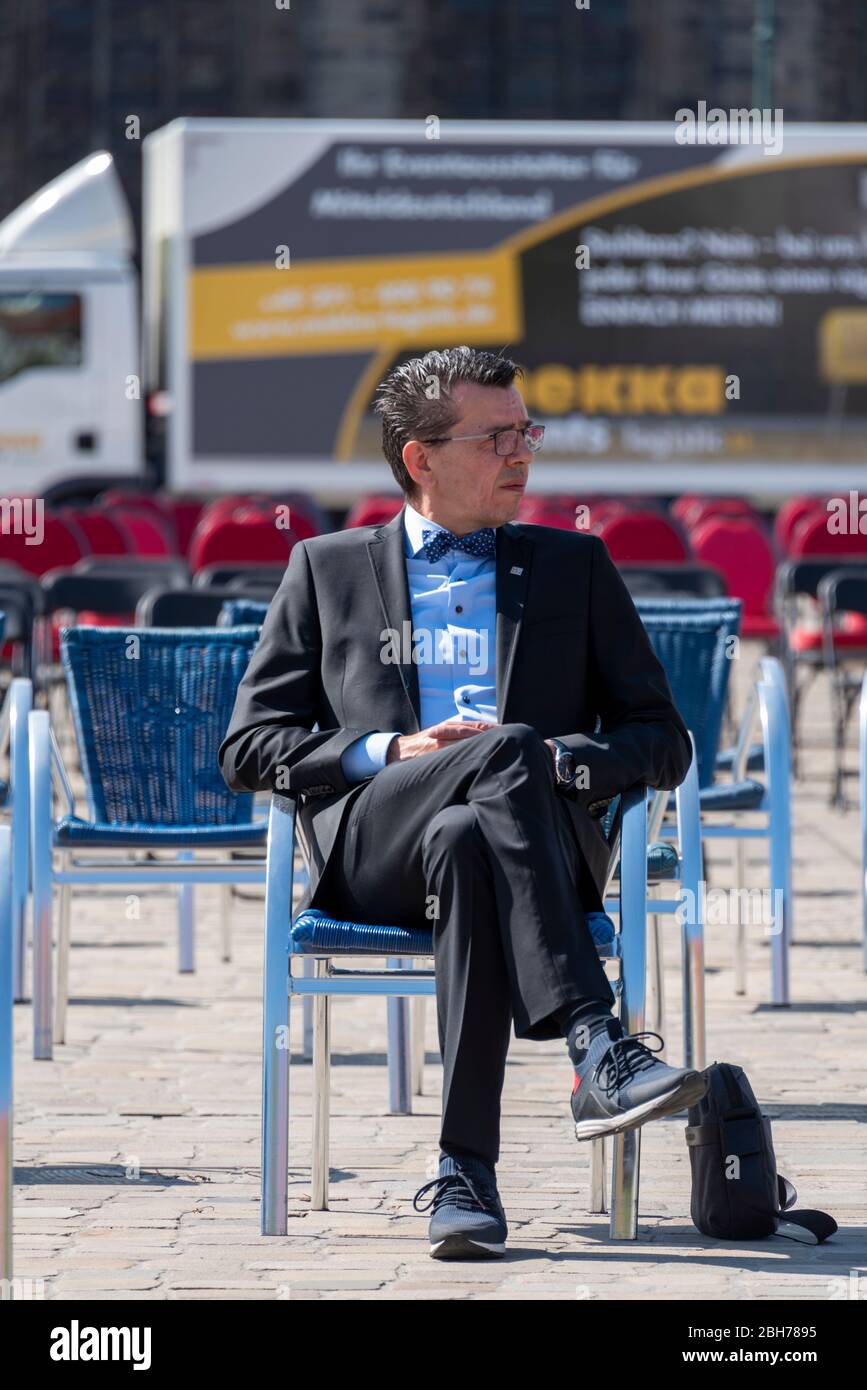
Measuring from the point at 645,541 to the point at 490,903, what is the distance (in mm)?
7784

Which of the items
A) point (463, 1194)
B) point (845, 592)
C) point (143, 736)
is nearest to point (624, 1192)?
point (463, 1194)

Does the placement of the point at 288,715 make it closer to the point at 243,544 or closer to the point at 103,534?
the point at 243,544

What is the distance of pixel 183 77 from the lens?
1473 inches

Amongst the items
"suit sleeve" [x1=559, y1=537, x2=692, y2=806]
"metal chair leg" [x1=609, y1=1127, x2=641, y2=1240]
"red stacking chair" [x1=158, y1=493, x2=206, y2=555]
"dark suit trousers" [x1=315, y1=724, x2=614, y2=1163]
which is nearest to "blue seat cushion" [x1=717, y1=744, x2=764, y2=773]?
"suit sleeve" [x1=559, y1=537, x2=692, y2=806]

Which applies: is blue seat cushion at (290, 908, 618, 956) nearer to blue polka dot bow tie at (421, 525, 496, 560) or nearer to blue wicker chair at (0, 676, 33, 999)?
blue polka dot bow tie at (421, 525, 496, 560)

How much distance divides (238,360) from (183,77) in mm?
18265

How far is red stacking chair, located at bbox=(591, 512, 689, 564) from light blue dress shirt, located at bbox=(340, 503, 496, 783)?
705 centimetres

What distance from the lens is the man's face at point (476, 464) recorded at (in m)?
4.50

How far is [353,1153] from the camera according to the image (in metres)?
4.80

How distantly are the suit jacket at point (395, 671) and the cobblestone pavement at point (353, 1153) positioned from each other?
60 centimetres

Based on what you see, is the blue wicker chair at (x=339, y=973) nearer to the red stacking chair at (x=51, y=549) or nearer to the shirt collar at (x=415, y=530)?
the shirt collar at (x=415, y=530)

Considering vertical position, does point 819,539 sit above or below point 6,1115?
above
